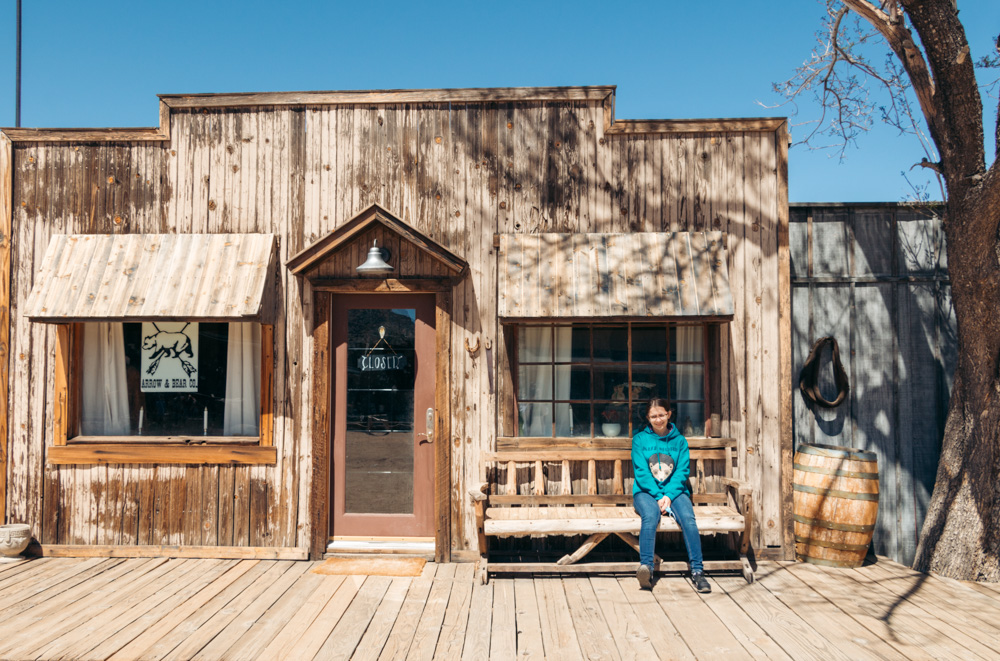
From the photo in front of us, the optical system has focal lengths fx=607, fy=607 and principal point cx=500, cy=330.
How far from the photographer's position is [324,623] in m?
3.81

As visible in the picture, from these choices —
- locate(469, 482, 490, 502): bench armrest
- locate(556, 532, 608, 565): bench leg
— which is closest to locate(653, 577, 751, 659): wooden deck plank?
locate(556, 532, 608, 565): bench leg

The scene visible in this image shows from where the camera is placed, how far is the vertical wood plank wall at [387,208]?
514 centimetres

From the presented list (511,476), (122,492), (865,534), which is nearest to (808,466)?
(865,534)

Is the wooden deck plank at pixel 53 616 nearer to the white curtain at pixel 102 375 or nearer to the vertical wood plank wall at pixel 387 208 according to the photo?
the vertical wood plank wall at pixel 387 208

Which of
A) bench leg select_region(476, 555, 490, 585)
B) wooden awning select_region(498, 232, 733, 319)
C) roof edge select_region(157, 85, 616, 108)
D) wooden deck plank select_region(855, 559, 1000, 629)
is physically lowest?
wooden deck plank select_region(855, 559, 1000, 629)

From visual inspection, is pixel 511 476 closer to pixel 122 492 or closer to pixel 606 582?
Result: pixel 606 582

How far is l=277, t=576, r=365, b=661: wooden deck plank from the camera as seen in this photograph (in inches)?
134

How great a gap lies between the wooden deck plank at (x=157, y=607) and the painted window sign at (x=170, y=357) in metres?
1.55

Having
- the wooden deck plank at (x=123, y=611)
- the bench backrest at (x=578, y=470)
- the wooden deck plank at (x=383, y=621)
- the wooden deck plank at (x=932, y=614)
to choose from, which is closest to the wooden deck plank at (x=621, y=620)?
the bench backrest at (x=578, y=470)

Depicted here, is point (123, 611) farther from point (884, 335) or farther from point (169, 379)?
point (884, 335)

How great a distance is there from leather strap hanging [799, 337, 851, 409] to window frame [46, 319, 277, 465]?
4.72 metres

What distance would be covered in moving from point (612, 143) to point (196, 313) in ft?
12.2

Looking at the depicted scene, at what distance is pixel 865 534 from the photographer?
4844mm

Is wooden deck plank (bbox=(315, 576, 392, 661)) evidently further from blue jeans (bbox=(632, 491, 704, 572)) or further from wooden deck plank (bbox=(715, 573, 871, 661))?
wooden deck plank (bbox=(715, 573, 871, 661))
